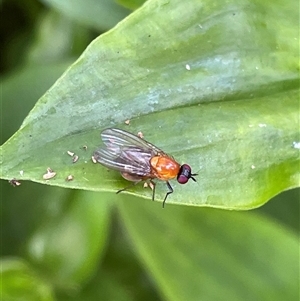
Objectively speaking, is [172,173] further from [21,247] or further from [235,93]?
[21,247]

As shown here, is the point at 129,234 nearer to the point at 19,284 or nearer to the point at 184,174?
the point at 19,284

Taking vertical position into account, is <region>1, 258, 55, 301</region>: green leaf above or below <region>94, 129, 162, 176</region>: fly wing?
below

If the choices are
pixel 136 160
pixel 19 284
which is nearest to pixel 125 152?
pixel 136 160

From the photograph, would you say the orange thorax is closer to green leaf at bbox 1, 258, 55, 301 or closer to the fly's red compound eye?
the fly's red compound eye

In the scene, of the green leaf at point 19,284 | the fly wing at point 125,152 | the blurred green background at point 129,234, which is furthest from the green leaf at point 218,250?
the fly wing at point 125,152

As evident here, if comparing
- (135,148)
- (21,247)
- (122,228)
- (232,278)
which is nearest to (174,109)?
(135,148)

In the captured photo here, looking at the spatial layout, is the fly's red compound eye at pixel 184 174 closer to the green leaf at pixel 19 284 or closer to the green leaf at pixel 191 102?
the green leaf at pixel 191 102

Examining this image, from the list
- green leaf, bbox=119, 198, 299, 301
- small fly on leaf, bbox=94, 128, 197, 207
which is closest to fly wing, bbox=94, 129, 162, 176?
small fly on leaf, bbox=94, 128, 197, 207
